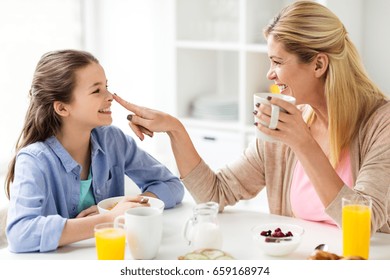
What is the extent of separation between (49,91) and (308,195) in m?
0.75

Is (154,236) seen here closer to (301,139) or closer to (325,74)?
(301,139)

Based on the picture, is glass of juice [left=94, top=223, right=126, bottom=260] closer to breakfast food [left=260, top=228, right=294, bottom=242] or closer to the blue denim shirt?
the blue denim shirt

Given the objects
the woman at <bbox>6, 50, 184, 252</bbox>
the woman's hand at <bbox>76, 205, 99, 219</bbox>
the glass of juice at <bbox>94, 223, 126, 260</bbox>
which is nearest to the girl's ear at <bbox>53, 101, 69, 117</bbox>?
the woman at <bbox>6, 50, 184, 252</bbox>

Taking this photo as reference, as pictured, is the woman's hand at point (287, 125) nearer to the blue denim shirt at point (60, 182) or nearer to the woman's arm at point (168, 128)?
the woman's arm at point (168, 128)

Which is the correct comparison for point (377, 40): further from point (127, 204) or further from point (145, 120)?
point (127, 204)

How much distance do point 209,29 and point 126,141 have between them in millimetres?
1677

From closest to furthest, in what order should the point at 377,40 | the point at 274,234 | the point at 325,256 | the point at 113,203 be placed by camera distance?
the point at 325,256 → the point at 274,234 → the point at 113,203 → the point at 377,40

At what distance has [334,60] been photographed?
1.79 metres

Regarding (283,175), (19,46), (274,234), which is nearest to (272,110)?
(274,234)

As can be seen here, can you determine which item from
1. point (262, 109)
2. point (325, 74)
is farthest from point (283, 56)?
point (262, 109)

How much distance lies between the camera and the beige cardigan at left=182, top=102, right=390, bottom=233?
5.35 feet

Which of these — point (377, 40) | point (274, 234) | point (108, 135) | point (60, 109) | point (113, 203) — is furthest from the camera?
point (377, 40)

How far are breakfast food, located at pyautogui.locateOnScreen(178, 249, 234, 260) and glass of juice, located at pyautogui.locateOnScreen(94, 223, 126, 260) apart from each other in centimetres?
14
